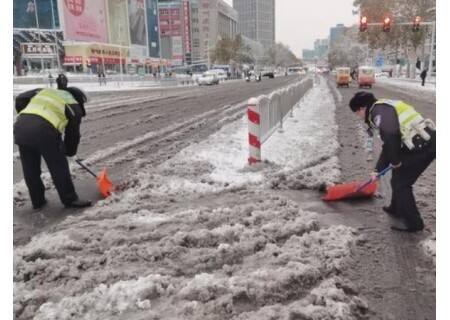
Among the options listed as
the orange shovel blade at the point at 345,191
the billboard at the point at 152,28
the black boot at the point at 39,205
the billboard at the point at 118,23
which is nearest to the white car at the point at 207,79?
the billboard at the point at 118,23

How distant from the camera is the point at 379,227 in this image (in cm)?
418

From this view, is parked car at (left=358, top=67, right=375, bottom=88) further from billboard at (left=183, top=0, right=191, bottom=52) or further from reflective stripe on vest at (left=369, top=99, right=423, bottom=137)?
billboard at (left=183, top=0, right=191, bottom=52)

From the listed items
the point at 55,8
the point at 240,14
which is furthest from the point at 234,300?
the point at 240,14

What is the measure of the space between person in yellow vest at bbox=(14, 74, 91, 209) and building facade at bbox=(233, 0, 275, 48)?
191 m

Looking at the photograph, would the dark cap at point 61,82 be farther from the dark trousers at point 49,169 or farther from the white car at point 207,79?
the white car at point 207,79

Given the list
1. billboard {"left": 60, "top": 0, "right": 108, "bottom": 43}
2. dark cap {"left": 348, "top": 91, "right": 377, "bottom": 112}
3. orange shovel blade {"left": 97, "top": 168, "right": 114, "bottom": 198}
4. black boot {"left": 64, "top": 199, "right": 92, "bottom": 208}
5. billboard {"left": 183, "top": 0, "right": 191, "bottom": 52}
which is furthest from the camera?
billboard {"left": 183, "top": 0, "right": 191, "bottom": 52}

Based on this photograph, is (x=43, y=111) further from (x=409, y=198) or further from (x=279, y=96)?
(x=279, y=96)

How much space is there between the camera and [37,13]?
62062mm

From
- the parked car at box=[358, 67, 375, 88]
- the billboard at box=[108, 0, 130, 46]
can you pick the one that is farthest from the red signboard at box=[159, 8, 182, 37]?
the parked car at box=[358, 67, 375, 88]

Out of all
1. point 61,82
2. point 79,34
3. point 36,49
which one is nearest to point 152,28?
point 79,34

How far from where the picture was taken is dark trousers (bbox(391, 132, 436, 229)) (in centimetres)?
394

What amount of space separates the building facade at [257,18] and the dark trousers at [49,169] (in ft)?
627

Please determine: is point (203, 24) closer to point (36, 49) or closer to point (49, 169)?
point (36, 49)

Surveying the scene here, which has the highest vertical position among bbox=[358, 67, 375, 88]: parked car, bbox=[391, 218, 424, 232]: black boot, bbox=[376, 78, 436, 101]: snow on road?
bbox=[358, 67, 375, 88]: parked car
